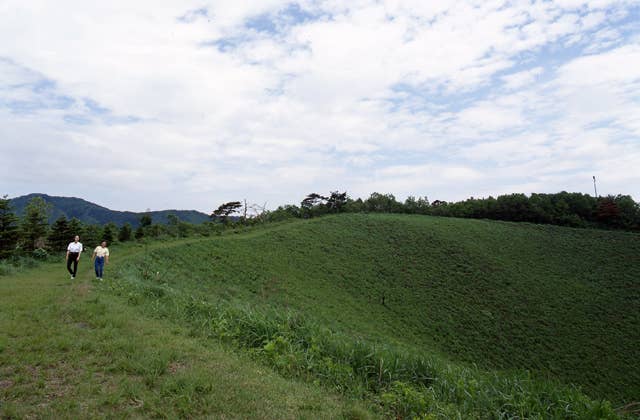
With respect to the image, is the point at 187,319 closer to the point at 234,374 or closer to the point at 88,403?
the point at 234,374

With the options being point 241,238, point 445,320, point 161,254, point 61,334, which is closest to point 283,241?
point 241,238

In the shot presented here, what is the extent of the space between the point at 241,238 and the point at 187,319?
68.2 feet

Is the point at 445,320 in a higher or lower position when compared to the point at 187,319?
lower

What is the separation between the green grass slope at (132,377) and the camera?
3.94m

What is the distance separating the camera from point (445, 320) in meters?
23.2

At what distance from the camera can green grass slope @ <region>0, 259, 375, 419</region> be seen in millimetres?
3938

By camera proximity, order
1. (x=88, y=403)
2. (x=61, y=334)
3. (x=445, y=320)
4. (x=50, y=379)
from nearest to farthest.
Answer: (x=88, y=403), (x=50, y=379), (x=61, y=334), (x=445, y=320)

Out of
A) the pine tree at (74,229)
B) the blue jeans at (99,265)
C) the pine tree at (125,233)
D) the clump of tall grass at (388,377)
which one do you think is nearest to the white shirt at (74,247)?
the blue jeans at (99,265)

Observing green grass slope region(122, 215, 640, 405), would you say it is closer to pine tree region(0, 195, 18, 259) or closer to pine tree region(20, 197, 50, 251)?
pine tree region(0, 195, 18, 259)

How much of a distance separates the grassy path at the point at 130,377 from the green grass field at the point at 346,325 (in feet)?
0.09

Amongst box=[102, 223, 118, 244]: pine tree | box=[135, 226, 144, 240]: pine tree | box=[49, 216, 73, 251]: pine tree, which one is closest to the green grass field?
box=[102, 223, 118, 244]: pine tree

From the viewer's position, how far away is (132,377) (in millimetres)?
4660

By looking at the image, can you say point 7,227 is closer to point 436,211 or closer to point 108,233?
point 108,233

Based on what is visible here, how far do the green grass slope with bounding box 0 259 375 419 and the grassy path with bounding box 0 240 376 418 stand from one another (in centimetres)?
1
